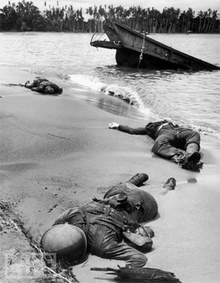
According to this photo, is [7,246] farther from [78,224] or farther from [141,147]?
[141,147]

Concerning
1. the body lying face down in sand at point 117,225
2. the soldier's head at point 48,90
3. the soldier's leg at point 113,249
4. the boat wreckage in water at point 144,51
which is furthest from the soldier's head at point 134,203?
the boat wreckage in water at point 144,51

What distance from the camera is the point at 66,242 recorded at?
2.89m

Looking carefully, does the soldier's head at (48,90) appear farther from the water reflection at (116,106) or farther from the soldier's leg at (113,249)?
the soldier's leg at (113,249)

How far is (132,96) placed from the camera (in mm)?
12188

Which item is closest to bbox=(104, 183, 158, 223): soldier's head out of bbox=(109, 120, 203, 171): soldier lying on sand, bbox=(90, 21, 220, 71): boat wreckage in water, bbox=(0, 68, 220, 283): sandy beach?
bbox=(0, 68, 220, 283): sandy beach

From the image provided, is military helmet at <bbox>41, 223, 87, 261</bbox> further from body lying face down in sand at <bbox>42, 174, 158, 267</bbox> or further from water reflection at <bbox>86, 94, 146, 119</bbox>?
water reflection at <bbox>86, 94, 146, 119</bbox>

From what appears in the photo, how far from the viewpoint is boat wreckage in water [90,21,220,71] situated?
865 inches

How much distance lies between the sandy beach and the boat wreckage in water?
14.8 m

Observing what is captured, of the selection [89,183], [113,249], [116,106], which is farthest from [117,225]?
[116,106]

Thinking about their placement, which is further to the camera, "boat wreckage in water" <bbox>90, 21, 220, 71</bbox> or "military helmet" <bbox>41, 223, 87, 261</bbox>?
"boat wreckage in water" <bbox>90, 21, 220, 71</bbox>

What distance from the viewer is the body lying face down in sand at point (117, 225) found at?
3023 millimetres

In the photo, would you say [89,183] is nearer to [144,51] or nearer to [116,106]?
[116,106]

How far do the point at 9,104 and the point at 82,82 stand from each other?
26.3 ft

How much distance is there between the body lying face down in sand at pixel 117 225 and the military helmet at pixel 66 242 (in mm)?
64
